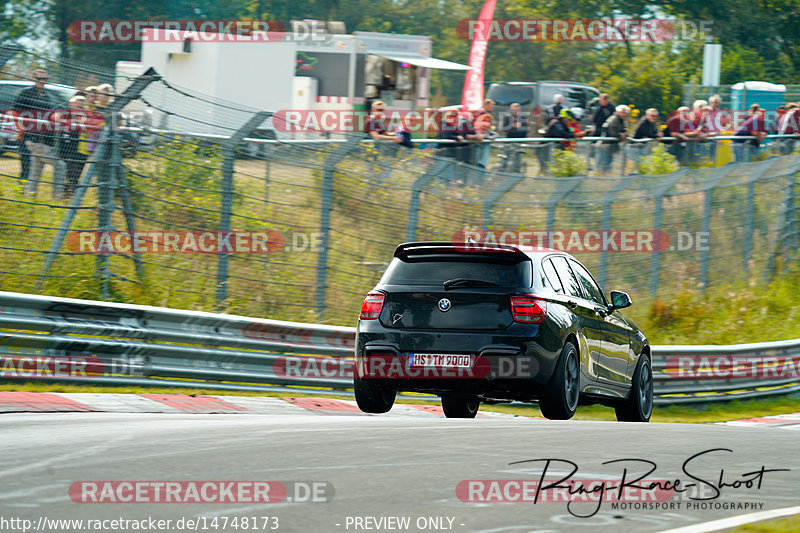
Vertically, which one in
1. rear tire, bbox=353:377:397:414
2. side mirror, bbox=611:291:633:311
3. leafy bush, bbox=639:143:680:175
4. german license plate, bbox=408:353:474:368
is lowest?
rear tire, bbox=353:377:397:414

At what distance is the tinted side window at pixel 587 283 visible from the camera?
11727mm

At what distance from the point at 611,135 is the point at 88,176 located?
11.3 meters

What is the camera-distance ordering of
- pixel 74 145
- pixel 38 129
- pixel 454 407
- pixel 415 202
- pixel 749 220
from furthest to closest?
pixel 749 220 < pixel 415 202 < pixel 74 145 < pixel 38 129 < pixel 454 407

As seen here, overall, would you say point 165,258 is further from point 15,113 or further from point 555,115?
point 555,115

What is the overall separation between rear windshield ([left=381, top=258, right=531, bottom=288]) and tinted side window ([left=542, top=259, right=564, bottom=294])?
316 mm

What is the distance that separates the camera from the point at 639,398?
1300cm

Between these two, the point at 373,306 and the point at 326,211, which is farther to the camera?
the point at 326,211

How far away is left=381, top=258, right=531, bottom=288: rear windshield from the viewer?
10.2 meters

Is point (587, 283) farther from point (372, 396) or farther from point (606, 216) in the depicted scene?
point (606, 216)

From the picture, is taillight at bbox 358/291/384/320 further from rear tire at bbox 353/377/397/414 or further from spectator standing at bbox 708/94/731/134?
spectator standing at bbox 708/94/731/134

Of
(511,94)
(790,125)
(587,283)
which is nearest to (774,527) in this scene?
(587,283)

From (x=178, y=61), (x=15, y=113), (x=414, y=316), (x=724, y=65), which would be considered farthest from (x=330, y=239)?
(x=724, y=65)

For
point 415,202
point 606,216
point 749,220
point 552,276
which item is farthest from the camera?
point 749,220

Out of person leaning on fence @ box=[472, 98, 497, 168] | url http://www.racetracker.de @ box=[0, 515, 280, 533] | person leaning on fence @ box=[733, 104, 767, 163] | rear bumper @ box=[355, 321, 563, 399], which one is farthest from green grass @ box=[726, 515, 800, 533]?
person leaning on fence @ box=[733, 104, 767, 163]
